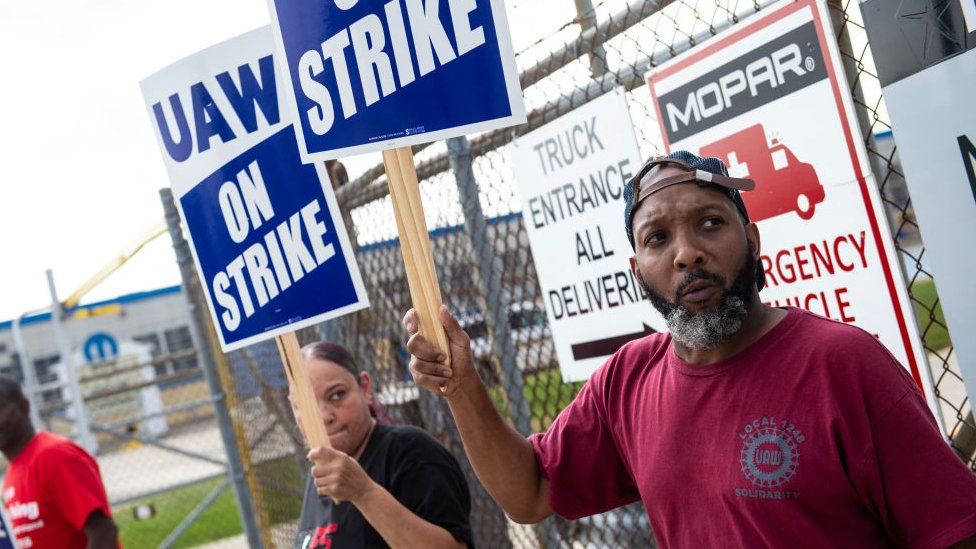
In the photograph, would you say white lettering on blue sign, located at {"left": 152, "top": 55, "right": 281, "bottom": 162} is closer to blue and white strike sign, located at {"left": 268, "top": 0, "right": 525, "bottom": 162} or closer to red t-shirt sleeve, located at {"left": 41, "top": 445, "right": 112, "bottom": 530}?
blue and white strike sign, located at {"left": 268, "top": 0, "right": 525, "bottom": 162}

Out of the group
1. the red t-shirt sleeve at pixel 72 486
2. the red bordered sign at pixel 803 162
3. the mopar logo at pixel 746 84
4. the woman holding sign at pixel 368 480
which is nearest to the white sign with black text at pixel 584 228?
the mopar logo at pixel 746 84

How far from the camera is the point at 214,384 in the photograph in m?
6.09

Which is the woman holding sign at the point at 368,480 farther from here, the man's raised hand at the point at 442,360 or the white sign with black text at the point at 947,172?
the white sign with black text at the point at 947,172

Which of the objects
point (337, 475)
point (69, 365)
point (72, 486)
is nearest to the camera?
point (337, 475)

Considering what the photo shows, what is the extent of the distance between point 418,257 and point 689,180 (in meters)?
0.62

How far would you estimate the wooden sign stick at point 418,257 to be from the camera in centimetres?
210

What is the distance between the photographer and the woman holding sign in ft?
8.84

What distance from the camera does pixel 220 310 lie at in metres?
3.07

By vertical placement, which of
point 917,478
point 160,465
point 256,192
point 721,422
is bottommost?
point 160,465

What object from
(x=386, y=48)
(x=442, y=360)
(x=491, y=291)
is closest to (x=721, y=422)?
(x=442, y=360)

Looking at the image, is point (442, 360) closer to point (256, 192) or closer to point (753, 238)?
point (753, 238)

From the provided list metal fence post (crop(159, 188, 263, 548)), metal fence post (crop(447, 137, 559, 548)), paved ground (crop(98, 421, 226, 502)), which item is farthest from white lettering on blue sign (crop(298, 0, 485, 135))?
paved ground (crop(98, 421, 226, 502))

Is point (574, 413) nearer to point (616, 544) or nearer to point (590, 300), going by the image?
point (590, 300)

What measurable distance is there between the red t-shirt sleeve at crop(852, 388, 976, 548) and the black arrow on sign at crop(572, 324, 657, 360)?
1361mm
